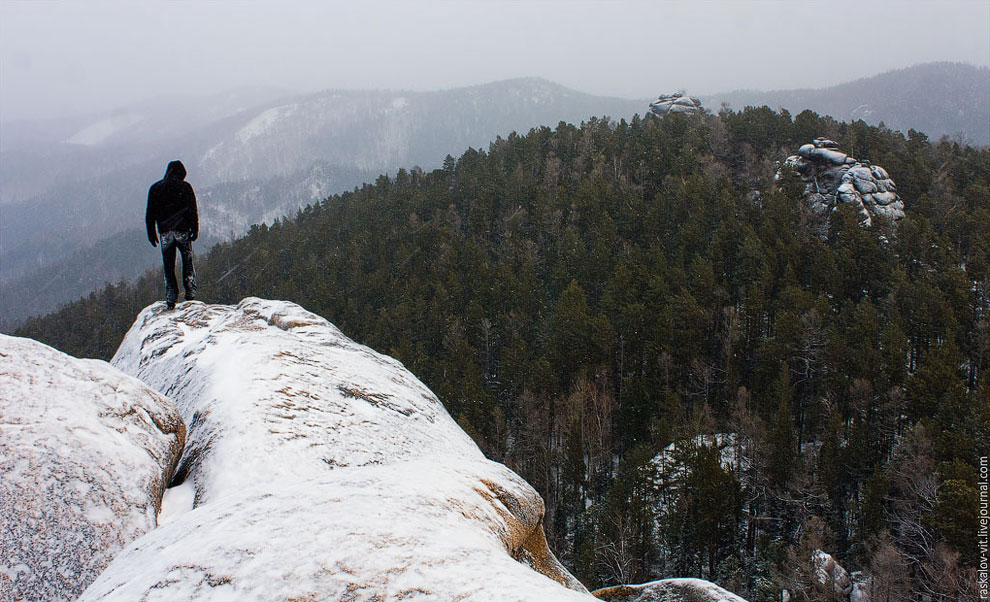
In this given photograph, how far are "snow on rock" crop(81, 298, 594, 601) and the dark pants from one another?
1.70 meters

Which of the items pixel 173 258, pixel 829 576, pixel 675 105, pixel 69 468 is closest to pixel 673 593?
pixel 69 468

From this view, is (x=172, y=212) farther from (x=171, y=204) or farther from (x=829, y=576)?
(x=829, y=576)

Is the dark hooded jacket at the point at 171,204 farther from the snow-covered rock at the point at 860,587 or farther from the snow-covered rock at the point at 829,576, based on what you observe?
the snow-covered rock at the point at 860,587

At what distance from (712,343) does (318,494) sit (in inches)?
2673

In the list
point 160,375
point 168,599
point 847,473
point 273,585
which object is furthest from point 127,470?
point 847,473

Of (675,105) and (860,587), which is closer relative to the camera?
(860,587)

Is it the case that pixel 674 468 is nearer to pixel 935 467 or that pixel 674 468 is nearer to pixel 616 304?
pixel 935 467

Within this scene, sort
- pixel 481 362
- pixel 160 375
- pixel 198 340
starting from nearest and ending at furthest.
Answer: pixel 160 375 < pixel 198 340 < pixel 481 362

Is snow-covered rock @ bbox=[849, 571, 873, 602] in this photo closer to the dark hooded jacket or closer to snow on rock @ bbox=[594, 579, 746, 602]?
snow on rock @ bbox=[594, 579, 746, 602]

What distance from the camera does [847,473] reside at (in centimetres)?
5034

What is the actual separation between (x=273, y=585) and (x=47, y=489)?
3.31 metres

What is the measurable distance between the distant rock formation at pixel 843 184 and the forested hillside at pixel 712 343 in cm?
449

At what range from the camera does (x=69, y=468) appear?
545 cm

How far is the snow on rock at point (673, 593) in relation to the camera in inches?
234
